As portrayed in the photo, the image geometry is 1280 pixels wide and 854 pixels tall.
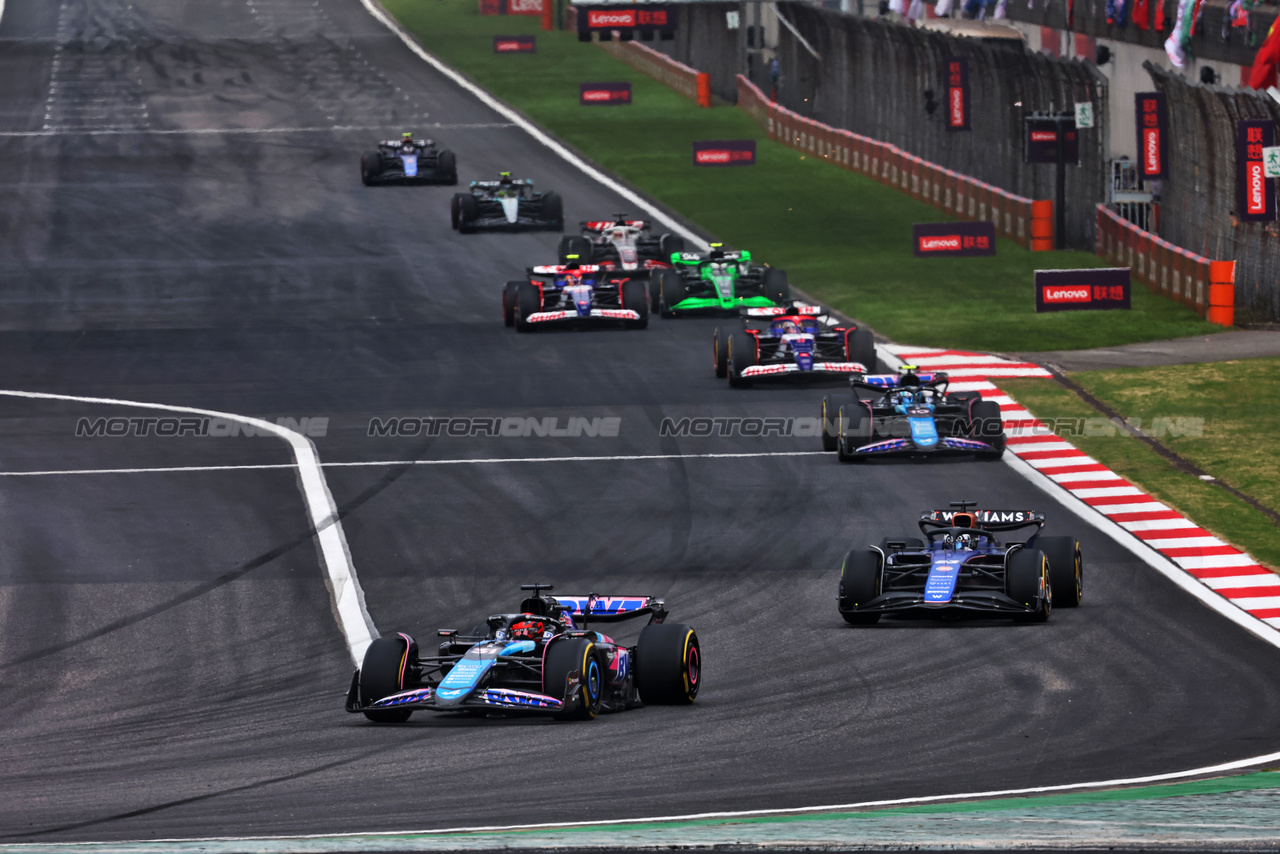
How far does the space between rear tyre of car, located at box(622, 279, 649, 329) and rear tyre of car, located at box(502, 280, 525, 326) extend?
2.01 meters

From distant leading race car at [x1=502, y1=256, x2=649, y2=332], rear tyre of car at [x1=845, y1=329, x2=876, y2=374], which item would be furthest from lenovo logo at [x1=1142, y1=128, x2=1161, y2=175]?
rear tyre of car at [x1=845, y1=329, x2=876, y2=374]

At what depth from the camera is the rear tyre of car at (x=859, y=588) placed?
64.5 feet

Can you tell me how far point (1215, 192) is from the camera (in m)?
40.2

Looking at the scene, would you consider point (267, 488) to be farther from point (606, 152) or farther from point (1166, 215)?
point (606, 152)

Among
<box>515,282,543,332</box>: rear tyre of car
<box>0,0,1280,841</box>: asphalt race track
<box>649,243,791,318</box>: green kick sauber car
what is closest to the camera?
<box>0,0,1280,841</box>: asphalt race track

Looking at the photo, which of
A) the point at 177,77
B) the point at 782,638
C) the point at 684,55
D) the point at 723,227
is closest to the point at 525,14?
the point at 684,55

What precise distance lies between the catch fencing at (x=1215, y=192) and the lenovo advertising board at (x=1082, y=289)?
343 centimetres

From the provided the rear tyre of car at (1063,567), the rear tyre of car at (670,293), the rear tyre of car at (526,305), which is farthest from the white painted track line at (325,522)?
the rear tyre of car at (670,293)

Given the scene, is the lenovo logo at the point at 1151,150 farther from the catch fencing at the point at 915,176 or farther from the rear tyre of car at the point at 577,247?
the rear tyre of car at the point at 577,247

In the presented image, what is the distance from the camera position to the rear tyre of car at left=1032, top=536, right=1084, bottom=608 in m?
20.1

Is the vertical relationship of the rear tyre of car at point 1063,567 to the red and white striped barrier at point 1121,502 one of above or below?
above

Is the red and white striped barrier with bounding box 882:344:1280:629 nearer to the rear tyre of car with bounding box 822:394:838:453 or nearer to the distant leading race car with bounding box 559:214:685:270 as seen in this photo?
the rear tyre of car with bounding box 822:394:838:453
